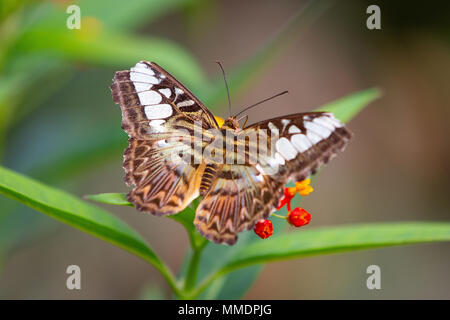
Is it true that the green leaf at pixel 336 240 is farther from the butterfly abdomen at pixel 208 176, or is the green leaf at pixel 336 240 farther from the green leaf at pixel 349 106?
the green leaf at pixel 349 106

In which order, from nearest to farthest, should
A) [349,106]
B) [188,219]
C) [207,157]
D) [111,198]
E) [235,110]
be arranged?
[111,198] → [188,219] → [207,157] → [349,106] → [235,110]

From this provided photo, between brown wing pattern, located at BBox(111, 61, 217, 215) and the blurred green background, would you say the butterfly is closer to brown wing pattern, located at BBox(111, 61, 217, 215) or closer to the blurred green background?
brown wing pattern, located at BBox(111, 61, 217, 215)

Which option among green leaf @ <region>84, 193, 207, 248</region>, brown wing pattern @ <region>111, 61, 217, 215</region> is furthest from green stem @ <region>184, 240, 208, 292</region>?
brown wing pattern @ <region>111, 61, 217, 215</region>

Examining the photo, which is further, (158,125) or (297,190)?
(158,125)

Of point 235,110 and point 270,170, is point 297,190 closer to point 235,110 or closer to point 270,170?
point 270,170

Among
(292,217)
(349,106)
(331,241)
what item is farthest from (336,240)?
(349,106)

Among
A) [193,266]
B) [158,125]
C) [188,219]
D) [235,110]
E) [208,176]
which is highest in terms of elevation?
[235,110]

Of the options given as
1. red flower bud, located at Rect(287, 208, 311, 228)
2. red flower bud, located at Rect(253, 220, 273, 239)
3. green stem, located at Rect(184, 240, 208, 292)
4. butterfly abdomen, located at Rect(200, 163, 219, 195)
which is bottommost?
green stem, located at Rect(184, 240, 208, 292)

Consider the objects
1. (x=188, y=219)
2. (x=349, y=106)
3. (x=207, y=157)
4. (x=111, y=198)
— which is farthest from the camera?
(x=349, y=106)
